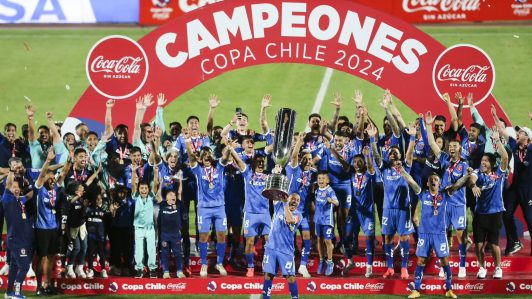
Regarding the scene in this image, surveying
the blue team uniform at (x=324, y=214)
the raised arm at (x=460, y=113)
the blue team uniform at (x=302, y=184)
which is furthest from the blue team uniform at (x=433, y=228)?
the raised arm at (x=460, y=113)

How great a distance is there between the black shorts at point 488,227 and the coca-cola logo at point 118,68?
5.92 m

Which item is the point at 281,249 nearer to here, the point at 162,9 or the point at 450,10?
the point at 162,9

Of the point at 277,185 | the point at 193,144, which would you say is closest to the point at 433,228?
the point at 277,185

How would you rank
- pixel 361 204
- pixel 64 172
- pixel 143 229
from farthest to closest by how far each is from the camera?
1. pixel 361 204
2. pixel 143 229
3. pixel 64 172

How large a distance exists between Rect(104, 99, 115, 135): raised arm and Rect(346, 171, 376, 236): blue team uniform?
3.86 metres

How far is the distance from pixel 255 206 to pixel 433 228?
2687mm

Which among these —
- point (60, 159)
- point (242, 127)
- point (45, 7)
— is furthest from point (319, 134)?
point (45, 7)

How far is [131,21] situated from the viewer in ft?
105

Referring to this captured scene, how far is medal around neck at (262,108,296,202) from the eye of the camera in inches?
594

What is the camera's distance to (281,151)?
15.5m

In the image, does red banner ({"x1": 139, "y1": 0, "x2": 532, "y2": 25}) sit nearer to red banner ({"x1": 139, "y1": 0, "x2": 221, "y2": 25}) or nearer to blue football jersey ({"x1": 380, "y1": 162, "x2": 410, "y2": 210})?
red banner ({"x1": 139, "y1": 0, "x2": 221, "y2": 25})

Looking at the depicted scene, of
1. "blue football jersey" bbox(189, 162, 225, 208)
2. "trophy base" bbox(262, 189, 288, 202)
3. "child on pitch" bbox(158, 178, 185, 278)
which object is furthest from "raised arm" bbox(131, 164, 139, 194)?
"trophy base" bbox(262, 189, 288, 202)

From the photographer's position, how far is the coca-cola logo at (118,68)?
64.5 ft

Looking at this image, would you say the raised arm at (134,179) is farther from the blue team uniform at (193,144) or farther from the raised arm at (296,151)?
the raised arm at (296,151)
